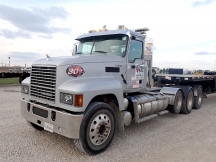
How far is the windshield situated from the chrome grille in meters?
1.43

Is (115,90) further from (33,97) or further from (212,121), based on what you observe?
(212,121)

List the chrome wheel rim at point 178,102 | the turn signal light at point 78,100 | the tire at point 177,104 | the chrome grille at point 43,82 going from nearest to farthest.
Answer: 1. the turn signal light at point 78,100
2. the chrome grille at point 43,82
3. the tire at point 177,104
4. the chrome wheel rim at point 178,102

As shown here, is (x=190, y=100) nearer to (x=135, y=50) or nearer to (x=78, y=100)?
(x=135, y=50)

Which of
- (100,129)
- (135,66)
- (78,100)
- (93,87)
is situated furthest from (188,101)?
(78,100)

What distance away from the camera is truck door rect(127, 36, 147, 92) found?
16.6 feet

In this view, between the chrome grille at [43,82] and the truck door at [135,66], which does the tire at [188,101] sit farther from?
the chrome grille at [43,82]

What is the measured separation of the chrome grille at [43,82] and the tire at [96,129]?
0.85m

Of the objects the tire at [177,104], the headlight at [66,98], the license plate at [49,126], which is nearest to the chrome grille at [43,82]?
the headlight at [66,98]

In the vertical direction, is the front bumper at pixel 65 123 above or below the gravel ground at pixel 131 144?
above

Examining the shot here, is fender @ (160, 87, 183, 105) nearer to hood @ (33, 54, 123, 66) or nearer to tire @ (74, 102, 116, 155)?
hood @ (33, 54, 123, 66)

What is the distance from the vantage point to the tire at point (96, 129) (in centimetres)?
380

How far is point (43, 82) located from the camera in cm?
420

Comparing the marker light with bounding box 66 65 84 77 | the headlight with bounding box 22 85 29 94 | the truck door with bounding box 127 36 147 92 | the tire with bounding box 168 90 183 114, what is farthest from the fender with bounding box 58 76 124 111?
the tire with bounding box 168 90 183 114

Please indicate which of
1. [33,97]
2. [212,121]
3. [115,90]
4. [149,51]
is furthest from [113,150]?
[212,121]
